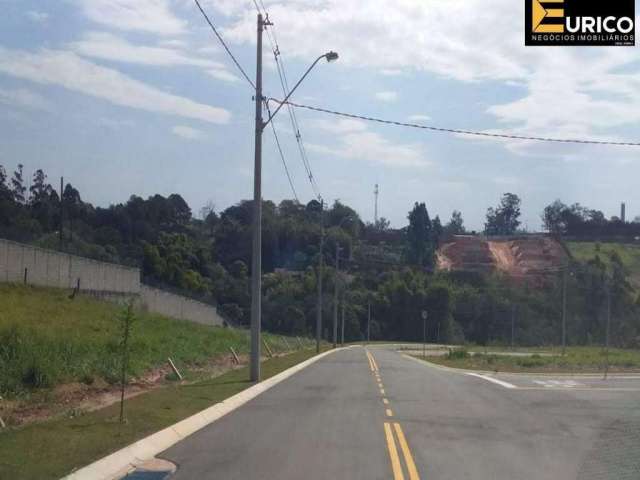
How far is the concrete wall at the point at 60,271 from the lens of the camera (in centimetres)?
4003

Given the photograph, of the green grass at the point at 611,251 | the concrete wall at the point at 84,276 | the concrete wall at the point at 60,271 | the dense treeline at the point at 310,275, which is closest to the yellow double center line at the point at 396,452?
the concrete wall at the point at 60,271

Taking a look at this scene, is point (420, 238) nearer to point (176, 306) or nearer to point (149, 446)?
point (176, 306)

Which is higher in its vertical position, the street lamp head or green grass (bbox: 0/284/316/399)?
the street lamp head

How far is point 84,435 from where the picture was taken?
48.1ft

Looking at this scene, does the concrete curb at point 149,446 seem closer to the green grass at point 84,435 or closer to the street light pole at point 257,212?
the green grass at point 84,435

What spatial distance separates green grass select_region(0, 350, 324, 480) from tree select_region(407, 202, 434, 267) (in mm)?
130815

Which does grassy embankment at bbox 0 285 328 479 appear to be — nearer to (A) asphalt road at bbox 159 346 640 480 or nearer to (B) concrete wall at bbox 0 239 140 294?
(B) concrete wall at bbox 0 239 140 294

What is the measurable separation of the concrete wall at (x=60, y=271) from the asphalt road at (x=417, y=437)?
1773cm

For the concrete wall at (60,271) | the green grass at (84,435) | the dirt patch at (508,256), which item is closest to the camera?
the green grass at (84,435)

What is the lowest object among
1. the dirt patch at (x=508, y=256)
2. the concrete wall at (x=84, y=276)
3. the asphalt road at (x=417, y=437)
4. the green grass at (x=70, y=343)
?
the asphalt road at (x=417, y=437)

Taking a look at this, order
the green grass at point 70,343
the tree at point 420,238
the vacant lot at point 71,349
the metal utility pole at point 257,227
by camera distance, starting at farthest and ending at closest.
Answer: the tree at point 420,238 < the metal utility pole at point 257,227 < the green grass at point 70,343 < the vacant lot at point 71,349

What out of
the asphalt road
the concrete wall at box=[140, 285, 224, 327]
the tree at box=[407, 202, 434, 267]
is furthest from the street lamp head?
the tree at box=[407, 202, 434, 267]

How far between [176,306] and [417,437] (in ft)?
167

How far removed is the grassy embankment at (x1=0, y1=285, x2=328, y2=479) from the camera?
1319 centimetres
